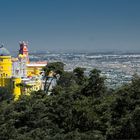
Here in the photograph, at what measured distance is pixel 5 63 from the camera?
54.7 m

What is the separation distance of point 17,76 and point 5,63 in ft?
6.69

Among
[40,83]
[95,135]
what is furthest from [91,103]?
[40,83]

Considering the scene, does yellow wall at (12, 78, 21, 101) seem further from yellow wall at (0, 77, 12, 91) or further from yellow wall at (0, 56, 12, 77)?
yellow wall at (0, 56, 12, 77)

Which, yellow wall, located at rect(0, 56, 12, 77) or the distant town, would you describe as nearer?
yellow wall, located at rect(0, 56, 12, 77)

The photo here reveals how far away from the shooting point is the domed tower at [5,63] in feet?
177

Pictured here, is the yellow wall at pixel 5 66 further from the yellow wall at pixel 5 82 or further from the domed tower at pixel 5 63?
the yellow wall at pixel 5 82

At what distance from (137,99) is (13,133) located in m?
5.72

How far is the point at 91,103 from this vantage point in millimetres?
23781

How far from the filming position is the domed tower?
5409cm

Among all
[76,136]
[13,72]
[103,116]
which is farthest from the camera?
[13,72]

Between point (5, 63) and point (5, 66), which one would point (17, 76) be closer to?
point (5, 66)

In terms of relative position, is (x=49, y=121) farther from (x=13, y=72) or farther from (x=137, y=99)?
(x=13, y=72)

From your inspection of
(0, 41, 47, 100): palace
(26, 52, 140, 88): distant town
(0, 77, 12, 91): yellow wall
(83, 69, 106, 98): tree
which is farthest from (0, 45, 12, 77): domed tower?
(83, 69, 106, 98): tree

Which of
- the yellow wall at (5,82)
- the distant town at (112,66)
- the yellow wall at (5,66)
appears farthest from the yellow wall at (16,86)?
the distant town at (112,66)
